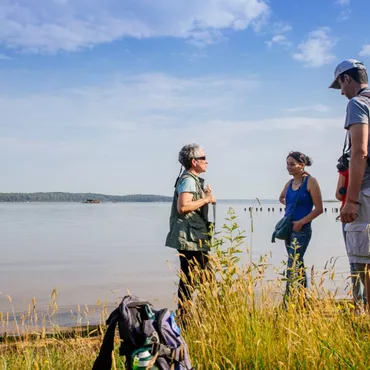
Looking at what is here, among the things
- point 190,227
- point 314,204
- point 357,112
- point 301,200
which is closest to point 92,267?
point 301,200

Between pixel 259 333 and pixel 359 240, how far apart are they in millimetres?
1091

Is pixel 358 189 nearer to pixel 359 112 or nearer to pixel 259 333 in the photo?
pixel 359 112

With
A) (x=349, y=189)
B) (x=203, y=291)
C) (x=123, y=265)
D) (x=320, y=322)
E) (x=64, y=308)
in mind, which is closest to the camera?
(x=320, y=322)

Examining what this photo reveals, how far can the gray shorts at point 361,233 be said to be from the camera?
14.3 feet

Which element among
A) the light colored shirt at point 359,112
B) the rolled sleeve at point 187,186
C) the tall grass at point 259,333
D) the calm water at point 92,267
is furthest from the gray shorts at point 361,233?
the rolled sleeve at point 187,186

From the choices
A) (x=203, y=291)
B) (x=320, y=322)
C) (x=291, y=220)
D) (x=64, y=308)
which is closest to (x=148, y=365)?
(x=320, y=322)

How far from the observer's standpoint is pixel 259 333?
13.0ft

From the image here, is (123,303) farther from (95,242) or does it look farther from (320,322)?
(95,242)

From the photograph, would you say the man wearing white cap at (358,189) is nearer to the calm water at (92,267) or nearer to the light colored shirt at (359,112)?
the light colored shirt at (359,112)

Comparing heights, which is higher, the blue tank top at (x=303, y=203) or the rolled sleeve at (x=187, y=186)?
the rolled sleeve at (x=187, y=186)

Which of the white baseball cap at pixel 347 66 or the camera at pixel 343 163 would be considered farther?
the camera at pixel 343 163

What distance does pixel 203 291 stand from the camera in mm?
4746

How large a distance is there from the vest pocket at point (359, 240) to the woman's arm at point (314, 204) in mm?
2042

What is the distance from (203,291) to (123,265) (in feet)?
37.3
